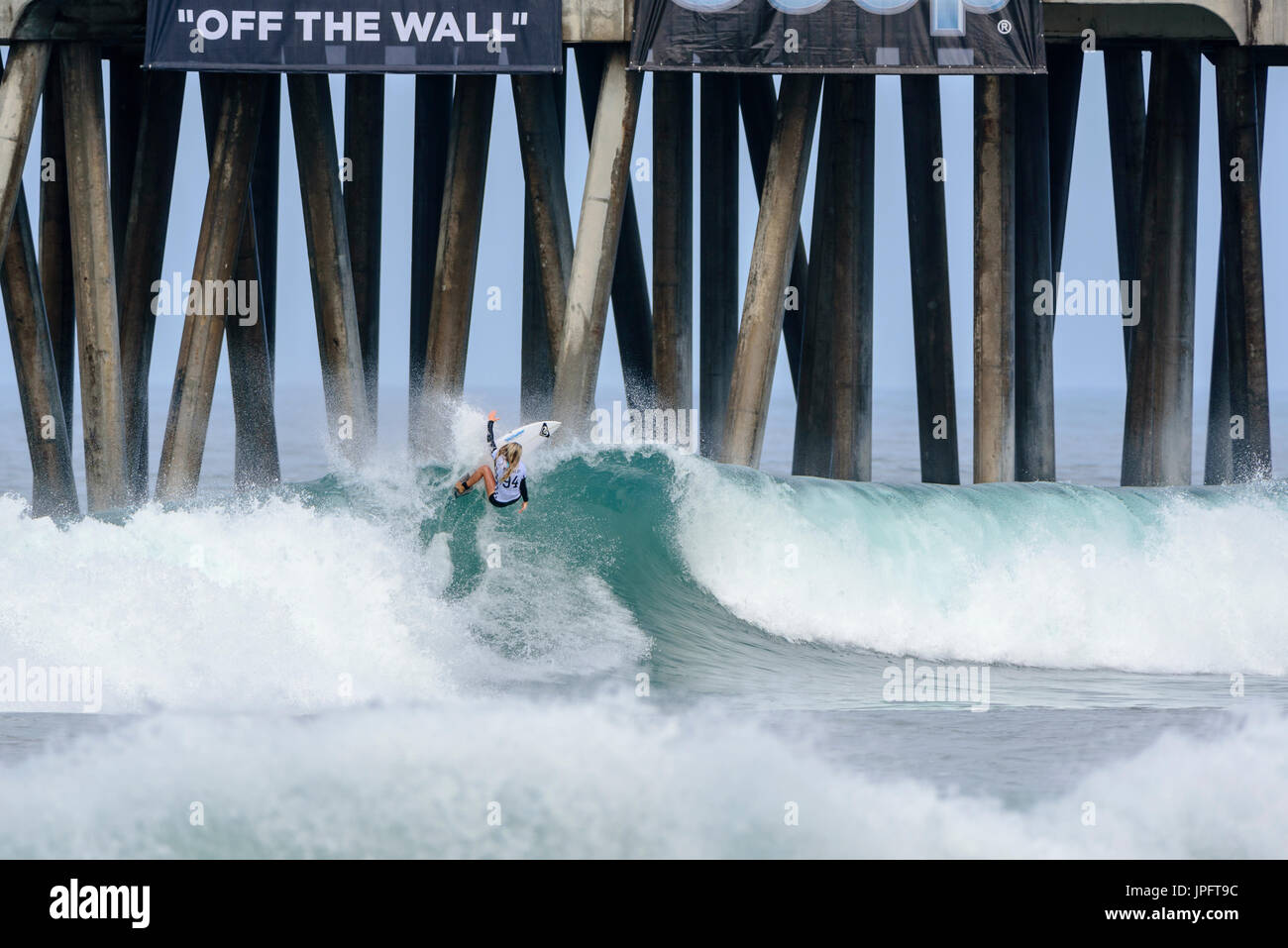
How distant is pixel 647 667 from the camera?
540 inches

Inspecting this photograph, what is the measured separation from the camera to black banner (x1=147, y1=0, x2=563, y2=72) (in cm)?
1694

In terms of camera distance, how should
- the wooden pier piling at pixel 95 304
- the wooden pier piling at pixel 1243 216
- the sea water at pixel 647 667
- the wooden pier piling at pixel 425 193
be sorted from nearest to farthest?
the sea water at pixel 647 667 < the wooden pier piling at pixel 95 304 < the wooden pier piling at pixel 1243 216 < the wooden pier piling at pixel 425 193

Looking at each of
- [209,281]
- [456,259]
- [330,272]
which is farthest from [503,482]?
[209,281]

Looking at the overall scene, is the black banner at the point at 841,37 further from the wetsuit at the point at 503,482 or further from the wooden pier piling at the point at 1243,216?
the wetsuit at the point at 503,482

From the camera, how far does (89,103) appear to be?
1777 centimetres

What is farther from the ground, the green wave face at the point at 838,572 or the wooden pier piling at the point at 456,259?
the wooden pier piling at the point at 456,259

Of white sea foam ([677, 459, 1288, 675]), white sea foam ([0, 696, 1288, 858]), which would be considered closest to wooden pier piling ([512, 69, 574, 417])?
white sea foam ([677, 459, 1288, 675])

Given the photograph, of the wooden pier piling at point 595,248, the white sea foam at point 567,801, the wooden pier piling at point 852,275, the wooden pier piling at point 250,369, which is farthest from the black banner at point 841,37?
the white sea foam at point 567,801

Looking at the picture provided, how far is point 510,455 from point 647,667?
7.62ft

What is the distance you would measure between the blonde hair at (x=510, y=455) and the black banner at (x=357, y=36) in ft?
15.5

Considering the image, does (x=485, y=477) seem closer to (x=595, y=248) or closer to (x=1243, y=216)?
(x=595, y=248)

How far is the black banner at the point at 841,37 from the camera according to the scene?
55.5ft
